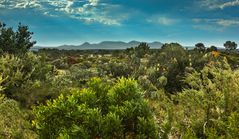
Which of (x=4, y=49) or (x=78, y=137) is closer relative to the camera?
(x=78, y=137)

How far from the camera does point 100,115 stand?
7.77 meters

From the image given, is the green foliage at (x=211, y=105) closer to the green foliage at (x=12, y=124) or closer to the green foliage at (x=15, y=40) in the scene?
the green foliage at (x=12, y=124)

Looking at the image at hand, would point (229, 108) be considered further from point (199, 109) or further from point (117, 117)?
point (117, 117)

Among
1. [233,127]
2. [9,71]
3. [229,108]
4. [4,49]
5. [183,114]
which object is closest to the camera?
[233,127]

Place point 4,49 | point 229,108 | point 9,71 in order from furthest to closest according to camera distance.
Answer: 1. point 4,49
2. point 9,71
3. point 229,108

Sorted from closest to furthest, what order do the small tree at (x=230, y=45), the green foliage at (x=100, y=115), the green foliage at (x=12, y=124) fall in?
1. the green foliage at (x=100, y=115)
2. the green foliage at (x=12, y=124)
3. the small tree at (x=230, y=45)

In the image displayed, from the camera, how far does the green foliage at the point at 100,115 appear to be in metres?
7.62

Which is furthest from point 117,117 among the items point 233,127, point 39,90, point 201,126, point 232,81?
point 39,90

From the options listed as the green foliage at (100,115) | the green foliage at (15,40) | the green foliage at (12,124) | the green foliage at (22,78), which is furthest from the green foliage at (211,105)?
the green foliage at (15,40)

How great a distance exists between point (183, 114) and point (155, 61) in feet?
77.8

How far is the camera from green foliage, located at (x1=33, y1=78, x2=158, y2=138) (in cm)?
762

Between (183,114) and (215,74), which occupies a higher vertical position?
(215,74)

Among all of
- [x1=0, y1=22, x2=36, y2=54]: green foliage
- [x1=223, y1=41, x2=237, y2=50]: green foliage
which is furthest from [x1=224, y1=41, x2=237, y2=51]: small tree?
[x1=0, y1=22, x2=36, y2=54]: green foliage

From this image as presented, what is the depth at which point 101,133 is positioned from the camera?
25.2ft
